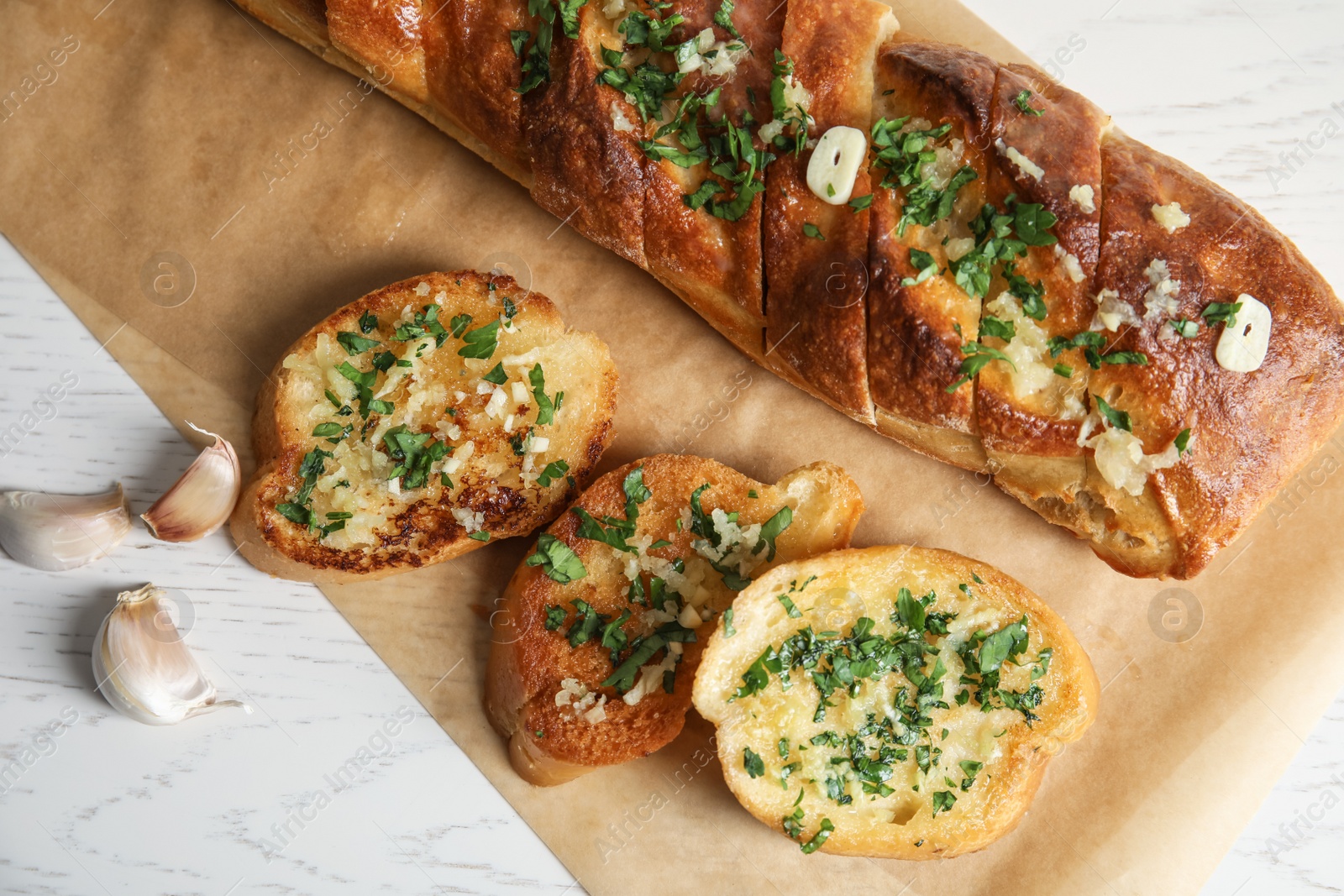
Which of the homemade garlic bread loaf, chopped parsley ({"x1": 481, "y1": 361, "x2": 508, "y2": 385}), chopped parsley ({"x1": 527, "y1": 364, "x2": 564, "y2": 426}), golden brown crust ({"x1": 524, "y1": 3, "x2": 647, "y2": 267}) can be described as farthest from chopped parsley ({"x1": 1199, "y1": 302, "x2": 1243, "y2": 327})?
chopped parsley ({"x1": 481, "y1": 361, "x2": 508, "y2": 385})

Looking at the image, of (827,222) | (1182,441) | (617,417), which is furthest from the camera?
(617,417)

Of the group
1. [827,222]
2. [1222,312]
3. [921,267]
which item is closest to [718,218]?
[827,222]

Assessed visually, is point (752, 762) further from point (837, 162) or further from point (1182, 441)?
point (837, 162)

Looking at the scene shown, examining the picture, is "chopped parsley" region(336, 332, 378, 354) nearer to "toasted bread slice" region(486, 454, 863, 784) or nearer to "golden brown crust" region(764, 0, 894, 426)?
"toasted bread slice" region(486, 454, 863, 784)

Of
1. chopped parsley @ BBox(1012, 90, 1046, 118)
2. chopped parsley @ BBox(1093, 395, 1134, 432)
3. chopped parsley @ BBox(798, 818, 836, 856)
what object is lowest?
chopped parsley @ BBox(798, 818, 836, 856)

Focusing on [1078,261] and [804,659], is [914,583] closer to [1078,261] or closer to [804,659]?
[804,659]

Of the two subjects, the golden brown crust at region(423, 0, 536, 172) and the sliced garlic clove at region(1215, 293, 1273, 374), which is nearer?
the sliced garlic clove at region(1215, 293, 1273, 374)
